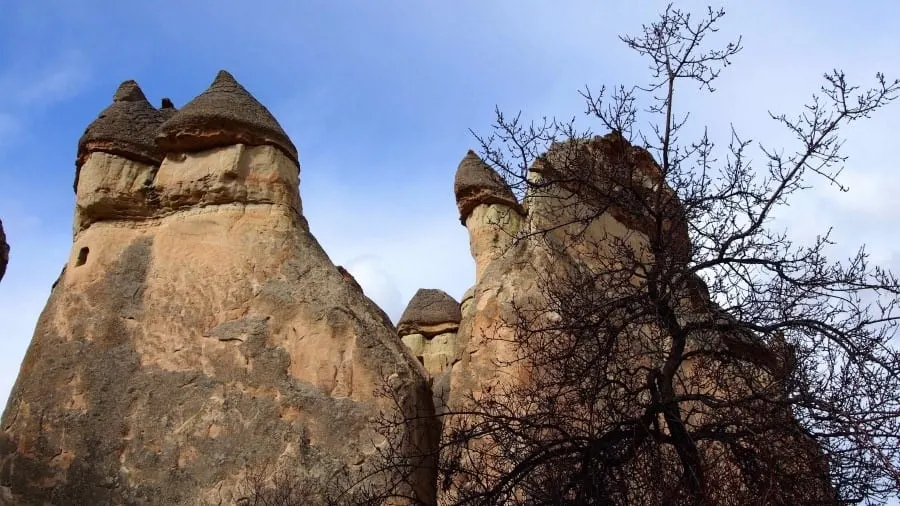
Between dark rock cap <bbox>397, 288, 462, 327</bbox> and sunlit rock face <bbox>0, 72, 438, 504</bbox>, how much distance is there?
31.1 ft

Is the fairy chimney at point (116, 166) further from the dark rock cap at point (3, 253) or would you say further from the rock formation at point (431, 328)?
the rock formation at point (431, 328)

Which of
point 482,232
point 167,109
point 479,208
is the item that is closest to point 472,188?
point 479,208

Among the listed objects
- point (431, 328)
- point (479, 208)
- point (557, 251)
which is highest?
point (431, 328)

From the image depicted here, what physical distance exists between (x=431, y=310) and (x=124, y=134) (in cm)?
1004

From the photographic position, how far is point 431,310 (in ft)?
60.5

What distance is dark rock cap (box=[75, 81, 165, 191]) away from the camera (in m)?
9.08

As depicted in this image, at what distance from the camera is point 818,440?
4480mm

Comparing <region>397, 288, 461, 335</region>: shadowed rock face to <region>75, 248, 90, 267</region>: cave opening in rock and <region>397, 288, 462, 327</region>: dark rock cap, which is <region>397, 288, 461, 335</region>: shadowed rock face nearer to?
<region>397, 288, 462, 327</region>: dark rock cap

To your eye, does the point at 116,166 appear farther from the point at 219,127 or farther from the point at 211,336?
the point at 211,336

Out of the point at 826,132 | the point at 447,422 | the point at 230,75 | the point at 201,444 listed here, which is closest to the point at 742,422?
the point at 826,132

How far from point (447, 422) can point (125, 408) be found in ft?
8.90

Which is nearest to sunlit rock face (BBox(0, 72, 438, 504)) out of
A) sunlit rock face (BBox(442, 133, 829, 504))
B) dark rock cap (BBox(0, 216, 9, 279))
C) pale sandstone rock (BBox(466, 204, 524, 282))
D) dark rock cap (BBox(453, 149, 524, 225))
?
sunlit rock face (BBox(442, 133, 829, 504))

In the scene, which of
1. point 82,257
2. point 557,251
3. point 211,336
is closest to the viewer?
point 557,251

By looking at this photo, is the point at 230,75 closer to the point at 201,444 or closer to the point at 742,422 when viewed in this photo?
the point at 201,444
